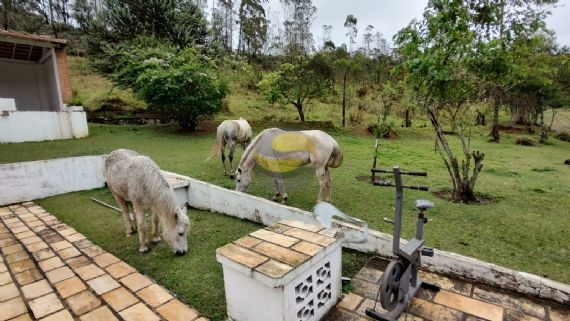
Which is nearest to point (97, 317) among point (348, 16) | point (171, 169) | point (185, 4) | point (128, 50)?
point (171, 169)

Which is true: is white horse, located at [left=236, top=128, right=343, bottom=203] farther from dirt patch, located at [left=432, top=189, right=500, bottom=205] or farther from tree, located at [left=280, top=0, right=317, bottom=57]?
tree, located at [left=280, top=0, right=317, bottom=57]

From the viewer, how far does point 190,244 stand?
3760 millimetres

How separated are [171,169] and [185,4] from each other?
38.4 feet

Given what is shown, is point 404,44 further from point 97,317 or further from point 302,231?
point 97,317

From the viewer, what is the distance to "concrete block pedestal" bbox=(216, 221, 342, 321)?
2096 mm

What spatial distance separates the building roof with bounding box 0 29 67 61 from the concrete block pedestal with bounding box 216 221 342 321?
11740 mm

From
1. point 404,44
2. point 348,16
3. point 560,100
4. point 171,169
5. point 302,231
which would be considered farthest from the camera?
point 348,16

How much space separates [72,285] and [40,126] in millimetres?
9491

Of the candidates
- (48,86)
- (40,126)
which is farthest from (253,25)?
(40,126)

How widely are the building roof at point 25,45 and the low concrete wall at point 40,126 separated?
2433 millimetres

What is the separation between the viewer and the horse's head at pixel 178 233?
3383 millimetres

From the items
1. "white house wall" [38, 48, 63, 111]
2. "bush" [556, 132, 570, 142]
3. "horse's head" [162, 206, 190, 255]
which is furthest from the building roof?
"bush" [556, 132, 570, 142]

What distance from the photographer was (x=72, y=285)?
286cm

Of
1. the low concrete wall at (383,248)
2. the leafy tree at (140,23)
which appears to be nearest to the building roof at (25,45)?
the leafy tree at (140,23)
